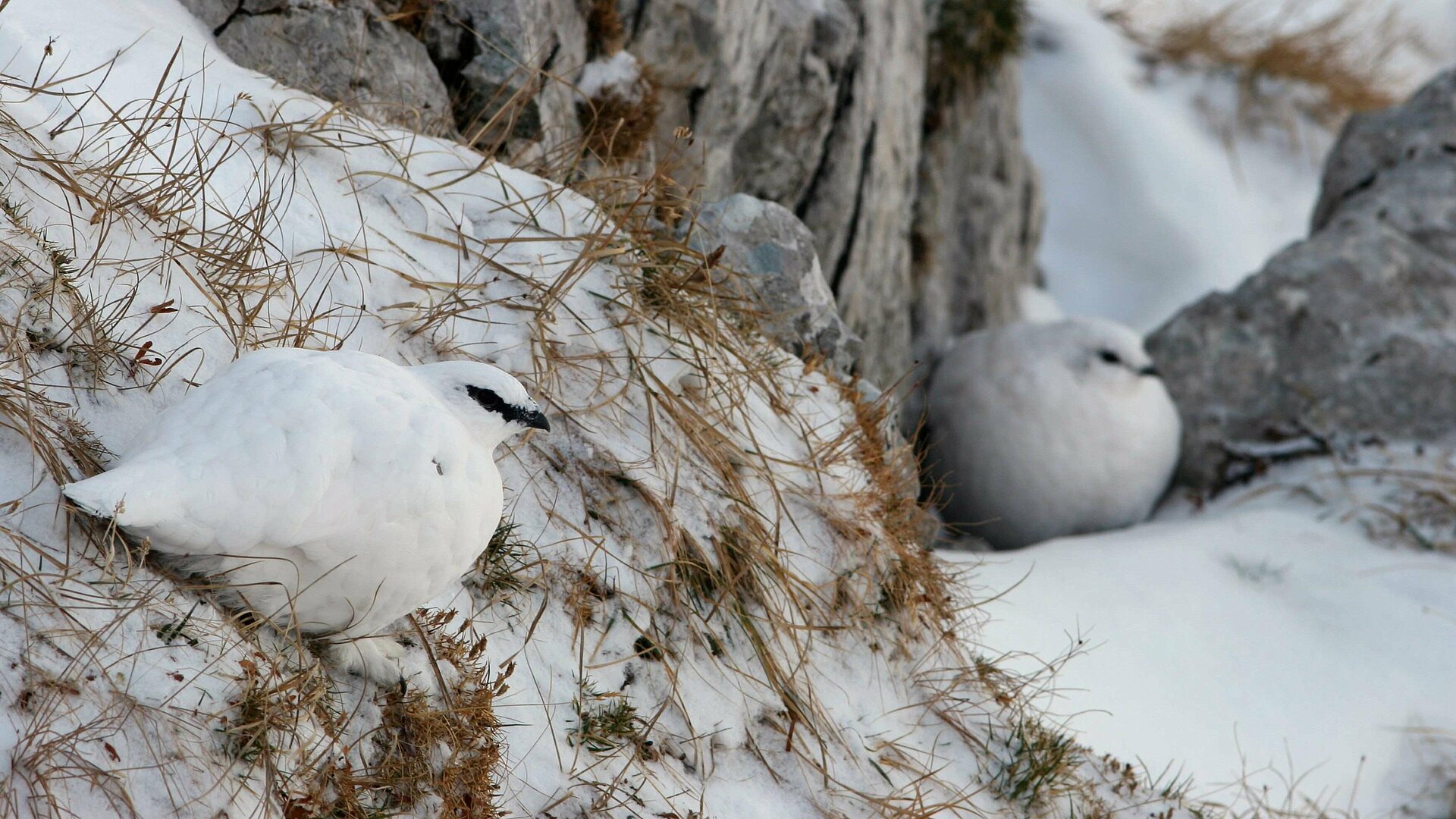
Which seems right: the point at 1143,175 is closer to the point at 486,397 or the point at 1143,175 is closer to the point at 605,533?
the point at 605,533

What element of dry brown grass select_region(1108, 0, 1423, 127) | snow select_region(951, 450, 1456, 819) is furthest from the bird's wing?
dry brown grass select_region(1108, 0, 1423, 127)

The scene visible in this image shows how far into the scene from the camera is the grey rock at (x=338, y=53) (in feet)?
11.2

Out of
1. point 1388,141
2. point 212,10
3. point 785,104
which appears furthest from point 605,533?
point 1388,141

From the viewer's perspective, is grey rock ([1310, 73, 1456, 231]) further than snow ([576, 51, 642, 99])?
Yes

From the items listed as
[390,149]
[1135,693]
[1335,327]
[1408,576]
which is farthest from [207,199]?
[1335,327]

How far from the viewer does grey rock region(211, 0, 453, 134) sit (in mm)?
3408

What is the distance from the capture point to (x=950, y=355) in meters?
6.16

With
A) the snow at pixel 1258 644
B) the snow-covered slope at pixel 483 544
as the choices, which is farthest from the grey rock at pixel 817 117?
the snow at pixel 1258 644

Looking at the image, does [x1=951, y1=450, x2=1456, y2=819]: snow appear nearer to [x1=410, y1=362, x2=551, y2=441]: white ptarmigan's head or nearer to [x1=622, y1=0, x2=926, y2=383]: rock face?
[x1=622, y1=0, x2=926, y2=383]: rock face

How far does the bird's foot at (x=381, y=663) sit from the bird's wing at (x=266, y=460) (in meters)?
0.36

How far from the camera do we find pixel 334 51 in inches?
138

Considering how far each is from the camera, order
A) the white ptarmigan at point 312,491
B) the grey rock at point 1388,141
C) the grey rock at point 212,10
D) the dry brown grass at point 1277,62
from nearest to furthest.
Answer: the white ptarmigan at point 312,491 < the grey rock at point 212,10 < the grey rock at point 1388,141 < the dry brown grass at point 1277,62

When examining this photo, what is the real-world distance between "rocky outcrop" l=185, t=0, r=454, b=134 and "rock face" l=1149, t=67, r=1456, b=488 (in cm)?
417

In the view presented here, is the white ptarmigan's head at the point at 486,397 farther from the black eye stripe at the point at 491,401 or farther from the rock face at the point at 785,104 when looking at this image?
the rock face at the point at 785,104
